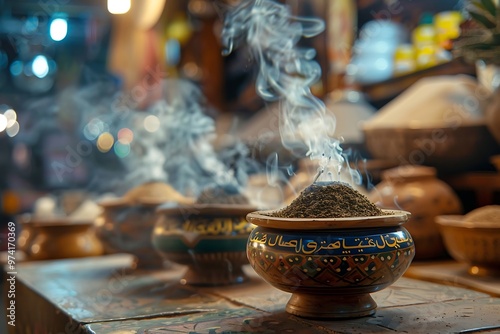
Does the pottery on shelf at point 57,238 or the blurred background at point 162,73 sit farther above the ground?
the blurred background at point 162,73

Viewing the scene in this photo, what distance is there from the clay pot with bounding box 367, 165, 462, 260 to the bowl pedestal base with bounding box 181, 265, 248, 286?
684 millimetres

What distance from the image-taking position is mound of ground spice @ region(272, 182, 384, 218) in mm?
1353

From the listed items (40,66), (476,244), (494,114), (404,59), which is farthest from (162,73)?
(476,244)

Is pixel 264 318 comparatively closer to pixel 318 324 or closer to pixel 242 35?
pixel 318 324

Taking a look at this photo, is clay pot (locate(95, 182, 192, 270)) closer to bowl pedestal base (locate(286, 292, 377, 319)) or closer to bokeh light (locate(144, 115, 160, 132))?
bowl pedestal base (locate(286, 292, 377, 319))

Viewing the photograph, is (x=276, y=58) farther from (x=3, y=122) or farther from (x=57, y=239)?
(x=3, y=122)

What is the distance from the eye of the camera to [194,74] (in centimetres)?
681

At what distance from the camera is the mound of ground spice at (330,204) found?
1.35 metres

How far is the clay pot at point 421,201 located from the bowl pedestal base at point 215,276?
26.9 inches

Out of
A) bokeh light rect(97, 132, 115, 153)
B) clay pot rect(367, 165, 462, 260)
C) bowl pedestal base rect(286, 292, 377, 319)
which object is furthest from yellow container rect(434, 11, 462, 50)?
bokeh light rect(97, 132, 115, 153)

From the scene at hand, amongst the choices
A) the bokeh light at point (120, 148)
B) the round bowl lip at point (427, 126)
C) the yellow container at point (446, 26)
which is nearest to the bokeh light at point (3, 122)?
the bokeh light at point (120, 148)

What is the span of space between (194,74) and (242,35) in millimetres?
4425

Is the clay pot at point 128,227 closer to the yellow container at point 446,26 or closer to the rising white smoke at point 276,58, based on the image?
the rising white smoke at point 276,58

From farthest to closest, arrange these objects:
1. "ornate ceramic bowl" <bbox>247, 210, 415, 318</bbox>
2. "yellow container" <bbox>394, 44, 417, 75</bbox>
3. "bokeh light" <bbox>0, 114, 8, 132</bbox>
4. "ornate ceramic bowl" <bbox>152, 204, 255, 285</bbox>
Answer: "bokeh light" <bbox>0, 114, 8, 132</bbox>
"yellow container" <bbox>394, 44, 417, 75</bbox>
"ornate ceramic bowl" <bbox>152, 204, 255, 285</bbox>
"ornate ceramic bowl" <bbox>247, 210, 415, 318</bbox>
